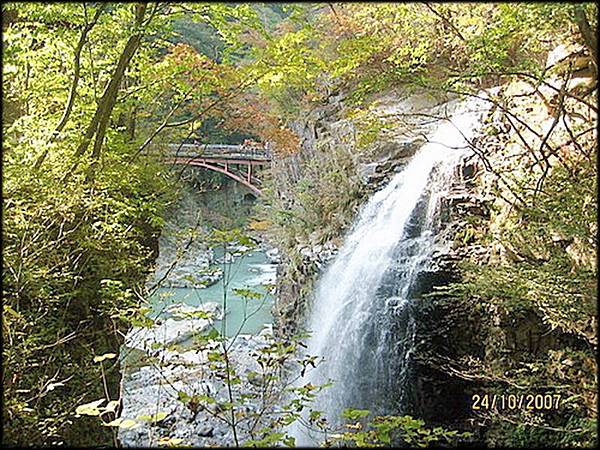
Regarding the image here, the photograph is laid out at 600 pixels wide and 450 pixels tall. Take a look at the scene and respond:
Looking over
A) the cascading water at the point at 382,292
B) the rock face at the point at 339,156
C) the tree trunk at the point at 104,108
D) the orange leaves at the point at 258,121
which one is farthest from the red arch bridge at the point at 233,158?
the tree trunk at the point at 104,108

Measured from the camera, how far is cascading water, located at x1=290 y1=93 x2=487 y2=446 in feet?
17.5

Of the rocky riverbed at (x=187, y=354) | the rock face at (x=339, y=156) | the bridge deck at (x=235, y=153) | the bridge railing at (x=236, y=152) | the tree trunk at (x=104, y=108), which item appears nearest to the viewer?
the rocky riverbed at (x=187, y=354)

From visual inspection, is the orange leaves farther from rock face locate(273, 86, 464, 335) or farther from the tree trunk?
the tree trunk

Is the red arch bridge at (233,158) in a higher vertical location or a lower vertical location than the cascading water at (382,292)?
higher

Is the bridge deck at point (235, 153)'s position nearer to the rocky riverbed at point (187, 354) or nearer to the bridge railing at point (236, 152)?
the bridge railing at point (236, 152)

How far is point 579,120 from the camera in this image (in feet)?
12.8

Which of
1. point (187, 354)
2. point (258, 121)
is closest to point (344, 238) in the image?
point (258, 121)

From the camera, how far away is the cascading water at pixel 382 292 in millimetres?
5324

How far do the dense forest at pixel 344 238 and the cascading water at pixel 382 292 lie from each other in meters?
0.03

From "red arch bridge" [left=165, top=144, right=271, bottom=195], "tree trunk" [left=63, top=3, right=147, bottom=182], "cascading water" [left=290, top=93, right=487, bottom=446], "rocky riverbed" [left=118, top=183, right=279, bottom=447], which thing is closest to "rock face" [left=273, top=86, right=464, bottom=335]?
"cascading water" [left=290, top=93, right=487, bottom=446]

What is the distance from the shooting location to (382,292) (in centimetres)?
554

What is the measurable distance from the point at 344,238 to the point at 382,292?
188 cm

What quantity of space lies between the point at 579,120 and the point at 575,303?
1.54m

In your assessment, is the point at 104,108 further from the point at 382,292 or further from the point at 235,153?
the point at 235,153
